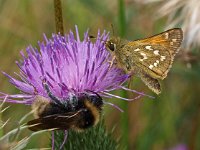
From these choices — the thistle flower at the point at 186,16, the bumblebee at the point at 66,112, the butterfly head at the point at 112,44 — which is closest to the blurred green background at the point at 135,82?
the thistle flower at the point at 186,16

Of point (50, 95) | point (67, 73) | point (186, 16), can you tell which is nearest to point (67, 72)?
point (67, 73)

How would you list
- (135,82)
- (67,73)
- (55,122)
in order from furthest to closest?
1. (135,82)
2. (67,73)
3. (55,122)

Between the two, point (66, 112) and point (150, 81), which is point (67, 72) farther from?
point (150, 81)

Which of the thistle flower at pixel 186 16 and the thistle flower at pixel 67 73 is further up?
the thistle flower at pixel 186 16

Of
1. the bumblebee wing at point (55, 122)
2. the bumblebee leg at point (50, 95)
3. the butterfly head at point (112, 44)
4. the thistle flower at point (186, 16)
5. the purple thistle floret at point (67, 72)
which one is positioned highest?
the thistle flower at point (186, 16)

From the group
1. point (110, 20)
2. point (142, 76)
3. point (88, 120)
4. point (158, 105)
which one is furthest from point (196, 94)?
point (88, 120)

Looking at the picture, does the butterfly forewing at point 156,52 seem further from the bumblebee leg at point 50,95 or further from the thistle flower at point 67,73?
the bumblebee leg at point 50,95

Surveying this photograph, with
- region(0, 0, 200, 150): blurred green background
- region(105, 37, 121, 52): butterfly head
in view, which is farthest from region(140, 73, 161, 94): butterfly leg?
region(0, 0, 200, 150): blurred green background
